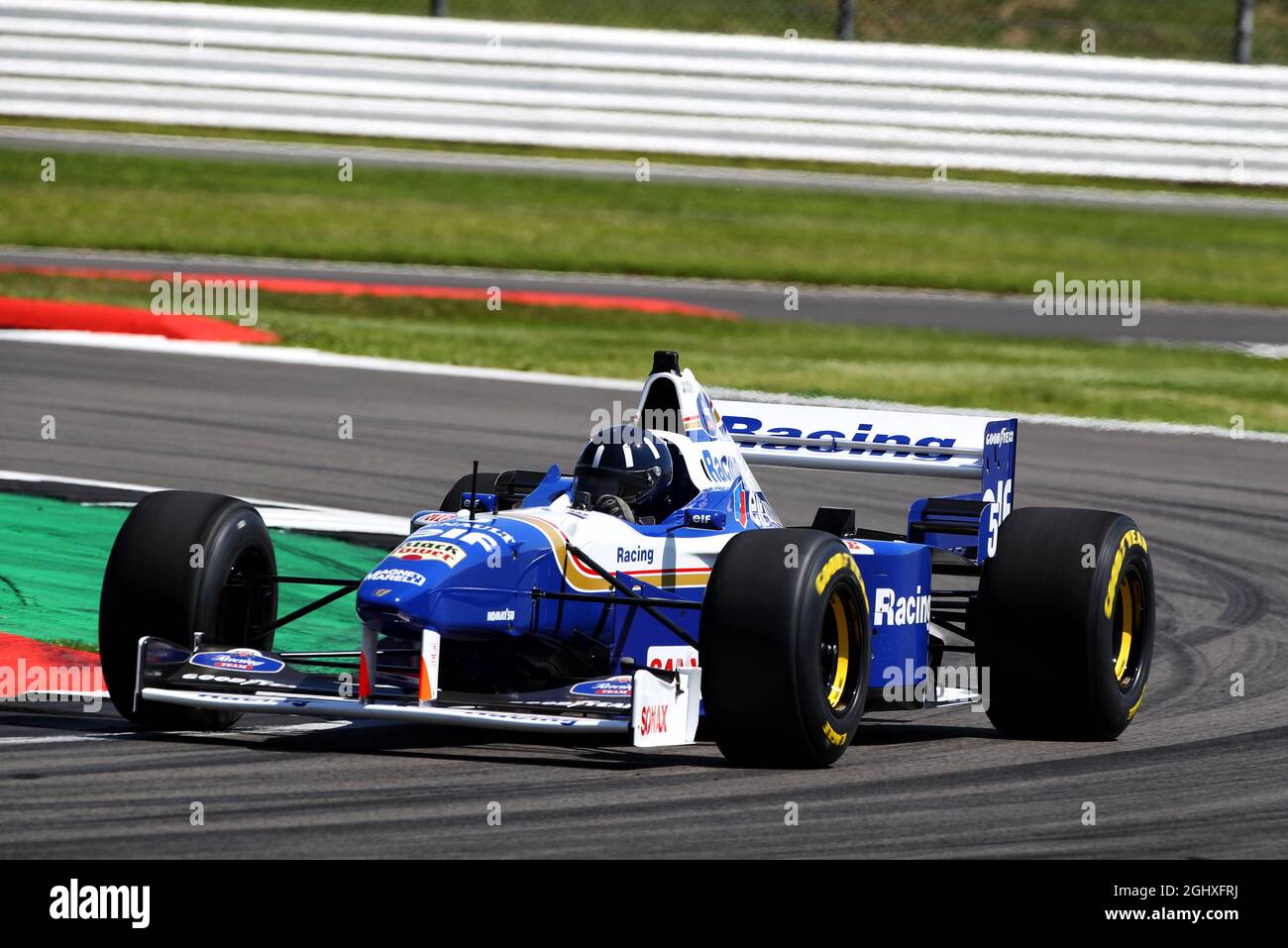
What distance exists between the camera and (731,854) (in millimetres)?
6414

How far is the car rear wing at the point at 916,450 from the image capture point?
9.86 metres

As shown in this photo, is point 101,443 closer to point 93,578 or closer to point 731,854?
point 93,578

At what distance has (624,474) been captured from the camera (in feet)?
28.4

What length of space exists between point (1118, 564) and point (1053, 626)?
1.40 feet

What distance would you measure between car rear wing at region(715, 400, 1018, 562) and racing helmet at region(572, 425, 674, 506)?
1.33m

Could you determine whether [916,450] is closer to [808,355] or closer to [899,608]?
[899,608]

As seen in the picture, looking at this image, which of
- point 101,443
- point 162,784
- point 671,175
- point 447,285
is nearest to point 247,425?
point 101,443

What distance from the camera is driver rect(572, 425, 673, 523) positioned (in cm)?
863

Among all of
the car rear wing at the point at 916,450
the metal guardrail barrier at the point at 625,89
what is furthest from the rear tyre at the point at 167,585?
the metal guardrail barrier at the point at 625,89

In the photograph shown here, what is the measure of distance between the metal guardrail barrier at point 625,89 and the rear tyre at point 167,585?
17.1 m

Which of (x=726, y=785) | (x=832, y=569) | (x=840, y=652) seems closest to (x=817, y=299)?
(x=840, y=652)

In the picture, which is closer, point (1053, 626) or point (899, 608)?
point (1053, 626)

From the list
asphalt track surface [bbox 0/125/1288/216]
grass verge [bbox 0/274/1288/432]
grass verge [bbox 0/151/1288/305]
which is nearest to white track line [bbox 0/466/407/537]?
grass verge [bbox 0/274/1288/432]

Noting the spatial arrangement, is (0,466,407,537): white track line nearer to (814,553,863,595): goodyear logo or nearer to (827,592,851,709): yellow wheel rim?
(827,592,851,709): yellow wheel rim
